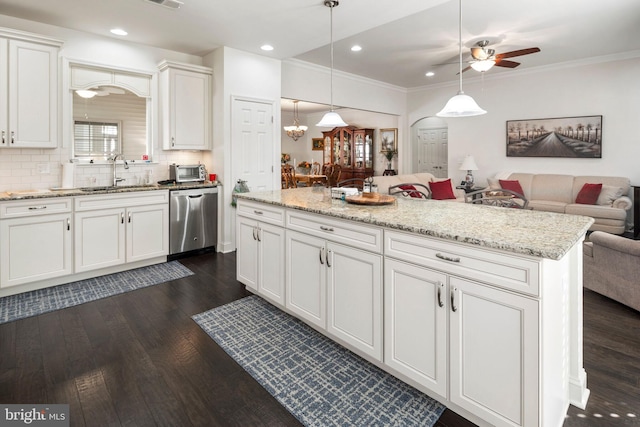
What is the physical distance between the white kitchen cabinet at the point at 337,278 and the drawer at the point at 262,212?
0.45 feet

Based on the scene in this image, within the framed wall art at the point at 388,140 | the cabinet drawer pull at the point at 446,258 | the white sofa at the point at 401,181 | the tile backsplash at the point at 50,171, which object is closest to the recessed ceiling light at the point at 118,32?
the tile backsplash at the point at 50,171

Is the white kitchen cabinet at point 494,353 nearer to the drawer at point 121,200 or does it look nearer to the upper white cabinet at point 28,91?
the drawer at point 121,200

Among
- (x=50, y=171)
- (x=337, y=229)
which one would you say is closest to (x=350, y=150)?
(x=50, y=171)

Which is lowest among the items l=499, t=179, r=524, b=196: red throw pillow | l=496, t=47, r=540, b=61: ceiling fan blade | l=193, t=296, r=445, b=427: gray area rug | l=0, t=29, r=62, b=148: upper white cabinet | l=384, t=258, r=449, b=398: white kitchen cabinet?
l=193, t=296, r=445, b=427: gray area rug

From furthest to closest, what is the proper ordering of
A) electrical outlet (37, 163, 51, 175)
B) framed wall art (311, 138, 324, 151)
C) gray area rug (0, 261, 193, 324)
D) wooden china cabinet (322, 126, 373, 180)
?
framed wall art (311, 138, 324, 151), wooden china cabinet (322, 126, 373, 180), electrical outlet (37, 163, 51, 175), gray area rug (0, 261, 193, 324)

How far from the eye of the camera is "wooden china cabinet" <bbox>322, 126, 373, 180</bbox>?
409 inches

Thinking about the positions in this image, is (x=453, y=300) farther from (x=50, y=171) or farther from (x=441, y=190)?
(x=441, y=190)

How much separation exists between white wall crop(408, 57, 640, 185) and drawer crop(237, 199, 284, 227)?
6.13m

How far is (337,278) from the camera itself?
234 cm

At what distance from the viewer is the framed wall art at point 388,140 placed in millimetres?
9664

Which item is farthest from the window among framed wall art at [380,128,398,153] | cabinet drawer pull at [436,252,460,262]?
framed wall art at [380,128,398,153]

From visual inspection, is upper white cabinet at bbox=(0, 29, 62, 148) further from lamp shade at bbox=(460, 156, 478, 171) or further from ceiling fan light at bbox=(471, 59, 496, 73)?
lamp shade at bbox=(460, 156, 478, 171)

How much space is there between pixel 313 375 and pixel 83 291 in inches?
106

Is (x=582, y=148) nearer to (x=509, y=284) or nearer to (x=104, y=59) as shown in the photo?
(x=509, y=284)
